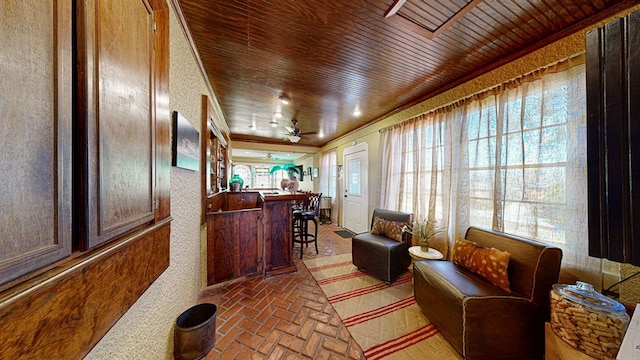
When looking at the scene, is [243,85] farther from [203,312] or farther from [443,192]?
[443,192]

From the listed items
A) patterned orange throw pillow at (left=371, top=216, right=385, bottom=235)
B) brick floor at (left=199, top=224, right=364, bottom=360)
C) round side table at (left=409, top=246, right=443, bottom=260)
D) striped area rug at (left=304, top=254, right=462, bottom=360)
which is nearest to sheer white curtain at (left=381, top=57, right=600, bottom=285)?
round side table at (left=409, top=246, right=443, bottom=260)

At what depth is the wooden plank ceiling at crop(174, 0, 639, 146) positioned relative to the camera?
4.72ft

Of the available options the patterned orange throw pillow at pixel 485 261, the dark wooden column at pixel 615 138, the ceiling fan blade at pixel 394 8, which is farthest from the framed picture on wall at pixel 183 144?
the patterned orange throw pillow at pixel 485 261

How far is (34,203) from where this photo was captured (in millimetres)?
424

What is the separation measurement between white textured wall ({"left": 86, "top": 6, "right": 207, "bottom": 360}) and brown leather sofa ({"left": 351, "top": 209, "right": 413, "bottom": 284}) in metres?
1.99

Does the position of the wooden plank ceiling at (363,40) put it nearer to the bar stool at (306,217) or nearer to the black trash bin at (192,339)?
the bar stool at (306,217)

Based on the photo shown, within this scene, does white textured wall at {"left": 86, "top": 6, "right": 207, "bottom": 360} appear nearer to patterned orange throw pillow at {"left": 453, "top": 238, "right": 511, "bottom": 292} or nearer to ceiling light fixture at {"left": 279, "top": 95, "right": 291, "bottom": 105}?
ceiling light fixture at {"left": 279, "top": 95, "right": 291, "bottom": 105}

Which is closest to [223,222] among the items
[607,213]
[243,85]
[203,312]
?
[203,312]

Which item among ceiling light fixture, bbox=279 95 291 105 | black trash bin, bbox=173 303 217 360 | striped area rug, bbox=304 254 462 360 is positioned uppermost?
ceiling light fixture, bbox=279 95 291 105

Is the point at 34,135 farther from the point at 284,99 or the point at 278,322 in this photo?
the point at 284,99

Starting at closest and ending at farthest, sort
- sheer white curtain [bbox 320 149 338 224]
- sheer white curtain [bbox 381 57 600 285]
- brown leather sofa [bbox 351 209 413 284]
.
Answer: sheer white curtain [bbox 381 57 600 285] → brown leather sofa [bbox 351 209 413 284] → sheer white curtain [bbox 320 149 338 224]

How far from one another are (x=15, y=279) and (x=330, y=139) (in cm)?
554

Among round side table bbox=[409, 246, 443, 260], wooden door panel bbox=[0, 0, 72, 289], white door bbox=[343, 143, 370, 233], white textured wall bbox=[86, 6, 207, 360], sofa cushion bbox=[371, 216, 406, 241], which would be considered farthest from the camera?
white door bbox=[343, 143, 370, 233]

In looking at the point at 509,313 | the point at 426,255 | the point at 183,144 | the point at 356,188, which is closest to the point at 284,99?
the point at 183,144
